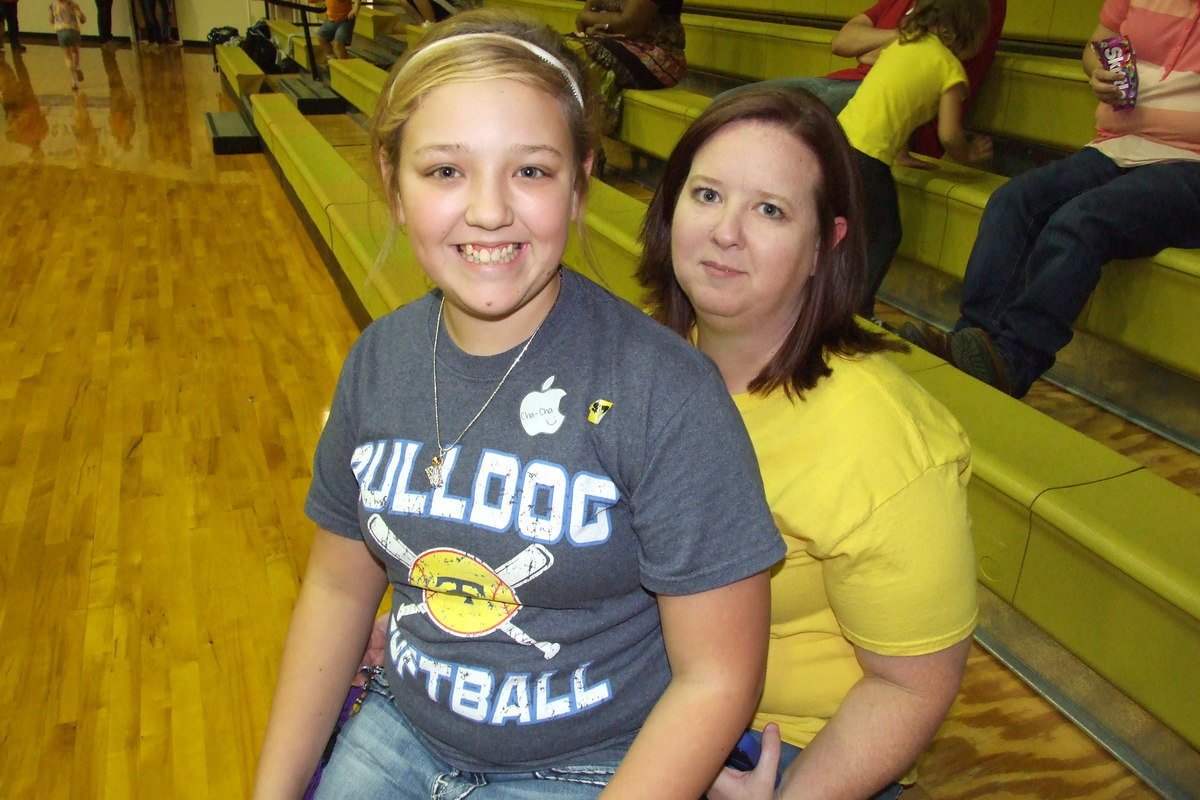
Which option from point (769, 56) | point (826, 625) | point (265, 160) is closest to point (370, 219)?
point (769, 56)

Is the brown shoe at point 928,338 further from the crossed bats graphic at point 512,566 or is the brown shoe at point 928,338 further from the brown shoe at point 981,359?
the crossed bats graphic at point 512,566

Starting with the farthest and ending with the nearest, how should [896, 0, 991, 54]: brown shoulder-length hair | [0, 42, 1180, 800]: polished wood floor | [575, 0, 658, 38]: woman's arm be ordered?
[575, 0, 658, 38]: woman's arm
[896, 0, 991, 54]: brown shoulder-length hair
[0, 42, 1180, 800]: polished wood floor

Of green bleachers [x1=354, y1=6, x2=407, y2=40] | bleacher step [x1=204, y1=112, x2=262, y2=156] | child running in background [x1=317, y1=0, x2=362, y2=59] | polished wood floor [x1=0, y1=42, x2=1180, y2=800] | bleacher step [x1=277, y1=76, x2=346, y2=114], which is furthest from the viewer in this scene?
green bleachers [x1=354, y1=6, x2=407, y2=40]

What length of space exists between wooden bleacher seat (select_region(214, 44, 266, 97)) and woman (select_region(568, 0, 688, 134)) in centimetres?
396

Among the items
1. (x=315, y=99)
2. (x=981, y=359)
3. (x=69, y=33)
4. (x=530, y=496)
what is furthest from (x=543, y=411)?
(x=69, y=33)

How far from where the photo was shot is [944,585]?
817mm

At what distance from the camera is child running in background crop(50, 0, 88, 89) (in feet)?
27.6

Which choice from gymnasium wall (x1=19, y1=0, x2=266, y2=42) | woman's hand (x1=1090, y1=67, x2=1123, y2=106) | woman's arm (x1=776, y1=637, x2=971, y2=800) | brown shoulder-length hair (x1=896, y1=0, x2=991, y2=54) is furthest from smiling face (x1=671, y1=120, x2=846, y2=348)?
gymnasium wall (x1=19, y1=0, x2=266, y2=42)

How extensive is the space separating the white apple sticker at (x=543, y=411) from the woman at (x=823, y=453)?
23 centimetres

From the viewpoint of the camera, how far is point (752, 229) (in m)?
0.92

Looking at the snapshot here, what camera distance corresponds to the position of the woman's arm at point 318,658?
89 cm

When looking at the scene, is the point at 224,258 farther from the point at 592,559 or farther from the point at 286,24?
the point at 286,24

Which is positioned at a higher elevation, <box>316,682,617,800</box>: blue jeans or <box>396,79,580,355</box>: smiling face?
<box>396,79,580,355</box>: smiling face

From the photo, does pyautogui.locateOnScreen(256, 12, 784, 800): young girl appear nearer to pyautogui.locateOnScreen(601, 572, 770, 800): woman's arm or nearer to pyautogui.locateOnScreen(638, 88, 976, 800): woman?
pyautogui.locateOnScreen(601, 572, 770, 800): woman's arm
